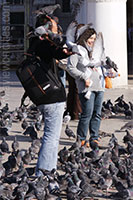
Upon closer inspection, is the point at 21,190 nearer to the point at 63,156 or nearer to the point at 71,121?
the point at 63,156

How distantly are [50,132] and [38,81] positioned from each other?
61cm

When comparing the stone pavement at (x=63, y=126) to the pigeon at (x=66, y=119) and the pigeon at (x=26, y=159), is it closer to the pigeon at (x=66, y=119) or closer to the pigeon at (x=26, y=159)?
the pigeon at (x=66, y=119)

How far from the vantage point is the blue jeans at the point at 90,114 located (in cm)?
770

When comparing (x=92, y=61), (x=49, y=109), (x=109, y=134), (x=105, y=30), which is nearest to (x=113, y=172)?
(x=49, y=109)

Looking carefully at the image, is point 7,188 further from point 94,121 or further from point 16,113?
point 16,113

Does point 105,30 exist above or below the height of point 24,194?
above

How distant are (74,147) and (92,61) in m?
1.32

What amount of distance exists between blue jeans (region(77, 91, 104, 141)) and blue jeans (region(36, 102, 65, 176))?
186 centimetres

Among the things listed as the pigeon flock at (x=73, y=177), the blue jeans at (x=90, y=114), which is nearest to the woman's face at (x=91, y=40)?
the blue jeans at (x=90, y=114)

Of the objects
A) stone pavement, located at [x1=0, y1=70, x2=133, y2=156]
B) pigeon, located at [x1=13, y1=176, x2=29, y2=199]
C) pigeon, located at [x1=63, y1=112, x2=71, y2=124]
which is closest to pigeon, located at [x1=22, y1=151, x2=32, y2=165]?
stone pavement, located at [x1=0, y1=70, x2=133, y2=156]

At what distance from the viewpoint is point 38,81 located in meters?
5.67

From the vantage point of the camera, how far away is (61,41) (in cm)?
555

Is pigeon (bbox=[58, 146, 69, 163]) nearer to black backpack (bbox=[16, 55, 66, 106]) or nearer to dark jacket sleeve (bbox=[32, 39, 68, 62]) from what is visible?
black backpack (bbox=[16, 55, 66, 106])

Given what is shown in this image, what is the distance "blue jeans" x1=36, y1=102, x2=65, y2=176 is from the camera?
19.0 feet
